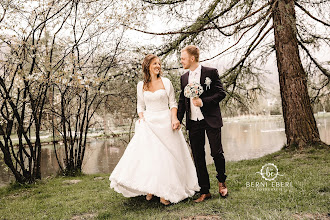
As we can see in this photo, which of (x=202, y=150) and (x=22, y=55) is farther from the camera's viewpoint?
(x=22, y=55)

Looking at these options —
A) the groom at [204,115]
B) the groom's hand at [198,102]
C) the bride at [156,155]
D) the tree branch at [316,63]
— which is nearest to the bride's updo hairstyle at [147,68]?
the bride at [156,155]

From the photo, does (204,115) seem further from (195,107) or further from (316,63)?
(316,63)

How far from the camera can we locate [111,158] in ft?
41.0

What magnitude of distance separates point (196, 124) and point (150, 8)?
3.47 meters

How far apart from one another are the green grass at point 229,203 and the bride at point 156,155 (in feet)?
0.64

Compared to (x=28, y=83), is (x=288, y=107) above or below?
below

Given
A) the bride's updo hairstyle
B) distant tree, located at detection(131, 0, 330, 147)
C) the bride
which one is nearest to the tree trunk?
distant tree, located at detection(131, 0, 330, 147)

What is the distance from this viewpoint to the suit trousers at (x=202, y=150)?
2.89 m

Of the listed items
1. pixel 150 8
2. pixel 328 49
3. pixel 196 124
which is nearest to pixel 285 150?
pixel 328 49

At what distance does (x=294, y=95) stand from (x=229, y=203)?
3869 millimetres

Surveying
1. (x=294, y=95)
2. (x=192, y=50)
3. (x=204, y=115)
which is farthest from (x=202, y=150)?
(x=294, y=95)

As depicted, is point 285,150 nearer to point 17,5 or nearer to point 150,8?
point 150,8

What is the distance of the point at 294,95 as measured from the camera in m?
5.68

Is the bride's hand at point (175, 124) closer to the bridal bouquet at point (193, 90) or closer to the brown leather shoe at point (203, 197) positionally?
the bridal bouquet at point (193, 90)
